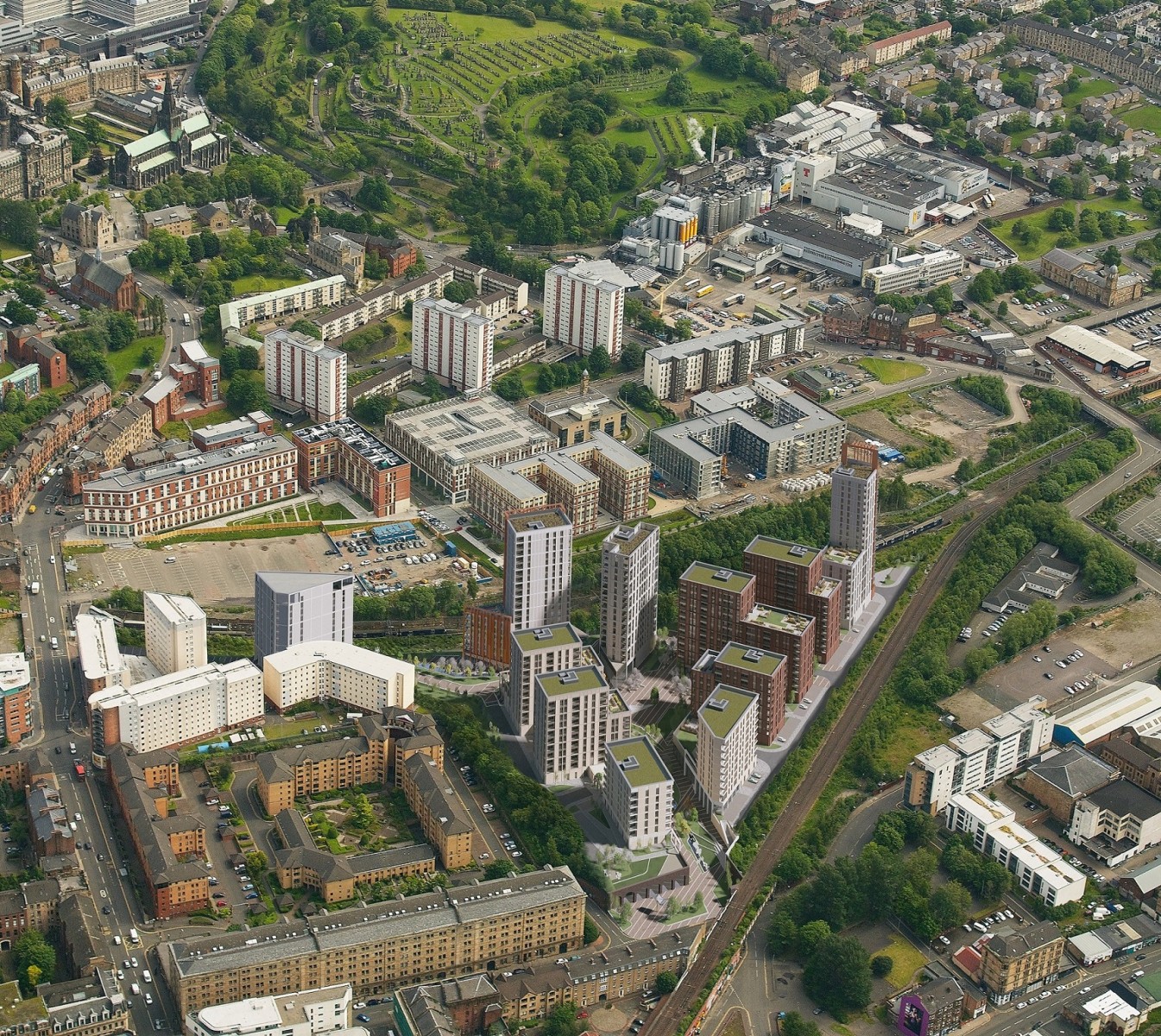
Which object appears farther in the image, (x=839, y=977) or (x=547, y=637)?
(x=547, y=637)

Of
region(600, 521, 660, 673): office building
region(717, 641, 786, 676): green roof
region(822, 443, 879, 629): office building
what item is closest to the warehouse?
region(822, 443, 879, 629): office building

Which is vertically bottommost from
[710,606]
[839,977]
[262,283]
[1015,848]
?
[839,977]

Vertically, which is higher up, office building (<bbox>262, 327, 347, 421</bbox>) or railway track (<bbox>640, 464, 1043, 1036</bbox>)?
office building (<bbox>262, 327, 347, 421</bbox>)

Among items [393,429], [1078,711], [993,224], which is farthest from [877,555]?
[993,224]

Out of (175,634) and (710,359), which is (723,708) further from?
(710,359)

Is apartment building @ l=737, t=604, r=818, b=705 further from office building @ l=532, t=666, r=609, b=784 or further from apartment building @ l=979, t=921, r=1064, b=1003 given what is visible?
apartment building @ l=979, t=921, r=1064, b=1003

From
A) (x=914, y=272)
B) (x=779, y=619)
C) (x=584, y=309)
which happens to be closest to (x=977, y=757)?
(x=779, y=619)
